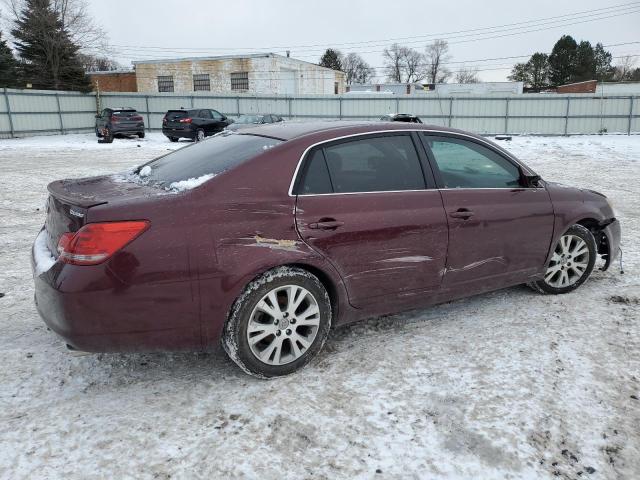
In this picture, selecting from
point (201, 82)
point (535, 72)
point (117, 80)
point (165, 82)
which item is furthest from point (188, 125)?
point (535, 72)

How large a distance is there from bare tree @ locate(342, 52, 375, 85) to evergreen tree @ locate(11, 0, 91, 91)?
59.1 meters

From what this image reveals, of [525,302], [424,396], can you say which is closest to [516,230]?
[525,302]

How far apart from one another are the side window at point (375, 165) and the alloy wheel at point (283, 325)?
736mm

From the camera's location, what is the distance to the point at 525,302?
441 centimetres

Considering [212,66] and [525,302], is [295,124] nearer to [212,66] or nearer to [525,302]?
[525,302]

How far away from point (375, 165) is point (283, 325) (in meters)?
1.26

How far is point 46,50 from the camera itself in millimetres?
35406

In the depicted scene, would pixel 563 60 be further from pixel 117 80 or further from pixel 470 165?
pixel 470 165

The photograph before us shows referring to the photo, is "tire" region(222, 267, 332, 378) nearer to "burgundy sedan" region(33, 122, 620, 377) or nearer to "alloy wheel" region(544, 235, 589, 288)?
"burgundy sedan" region(33, 122, 620, 377)

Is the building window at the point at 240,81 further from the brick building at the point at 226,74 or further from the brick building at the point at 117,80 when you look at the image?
the brick building at the point at 117,80

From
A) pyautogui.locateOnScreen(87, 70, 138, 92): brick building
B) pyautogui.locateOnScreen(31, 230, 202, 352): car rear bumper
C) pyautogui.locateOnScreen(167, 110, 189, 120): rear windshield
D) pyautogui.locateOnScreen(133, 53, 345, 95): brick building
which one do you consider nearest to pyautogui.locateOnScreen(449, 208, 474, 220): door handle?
pyautogui.locateOnScreen(31, 230, 202, 352): car rear bumper

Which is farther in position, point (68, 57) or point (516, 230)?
point (68, 57)

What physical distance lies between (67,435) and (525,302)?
3.53 m

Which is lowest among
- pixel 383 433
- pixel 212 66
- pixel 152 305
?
pixel 383 433
